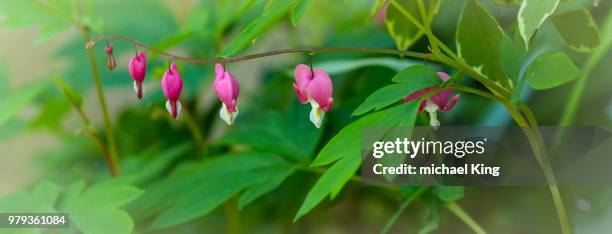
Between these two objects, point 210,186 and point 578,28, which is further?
point 210,186

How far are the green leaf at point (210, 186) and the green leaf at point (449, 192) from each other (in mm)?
198

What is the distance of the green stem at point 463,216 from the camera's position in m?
0.81

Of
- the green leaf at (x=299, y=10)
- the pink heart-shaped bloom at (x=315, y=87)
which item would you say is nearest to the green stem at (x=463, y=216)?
the pink heart-shaped bloom at (x=315, y=87)

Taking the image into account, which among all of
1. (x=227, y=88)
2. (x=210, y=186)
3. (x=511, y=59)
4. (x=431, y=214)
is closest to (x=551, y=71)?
(x=511, y=59)

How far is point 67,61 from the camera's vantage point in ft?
4.41

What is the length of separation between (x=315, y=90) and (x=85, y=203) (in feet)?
1.13

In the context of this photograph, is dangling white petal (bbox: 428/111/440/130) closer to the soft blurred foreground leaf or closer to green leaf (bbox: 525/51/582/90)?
green leaf (bbox: 525/51/582/90)

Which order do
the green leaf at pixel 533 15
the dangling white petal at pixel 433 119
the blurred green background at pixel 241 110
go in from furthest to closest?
the blurred green background at pixel 241 110
the dangling white petal at pixel 433 119
the green leaf at pixel 533 15

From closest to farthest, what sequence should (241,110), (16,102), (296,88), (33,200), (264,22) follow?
(264,22), (296,88), (33,200), (16,102), (241,110)

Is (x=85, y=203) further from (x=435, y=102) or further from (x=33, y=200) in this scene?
(x=435, y=102)

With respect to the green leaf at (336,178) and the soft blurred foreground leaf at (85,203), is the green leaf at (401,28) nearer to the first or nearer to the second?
the green leaf at (336,178)

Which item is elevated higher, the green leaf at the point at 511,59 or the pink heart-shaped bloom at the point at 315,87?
the pink heart-shaped bloom at the point at 315,87

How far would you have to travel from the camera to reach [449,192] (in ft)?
2.57

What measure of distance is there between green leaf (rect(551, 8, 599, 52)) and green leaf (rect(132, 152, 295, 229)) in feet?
1.25
